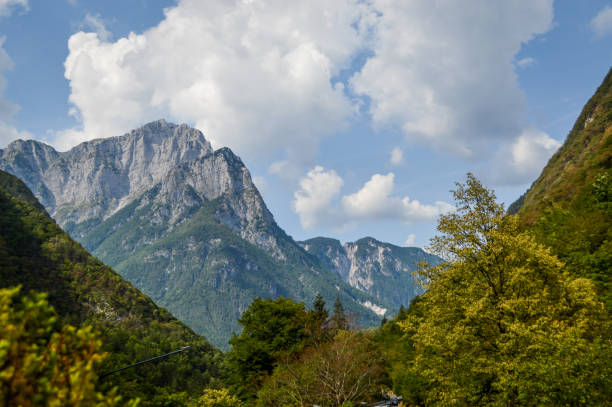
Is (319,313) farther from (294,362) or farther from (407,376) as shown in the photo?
(407,376)

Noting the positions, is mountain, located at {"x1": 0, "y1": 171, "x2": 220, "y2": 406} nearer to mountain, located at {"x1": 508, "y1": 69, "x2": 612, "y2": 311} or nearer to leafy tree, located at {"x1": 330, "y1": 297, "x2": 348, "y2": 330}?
leafy tree, located at {"x1": 330, "y1": 297, "x2": 348, "y2": 330}

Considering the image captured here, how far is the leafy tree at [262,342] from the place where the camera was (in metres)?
44.7

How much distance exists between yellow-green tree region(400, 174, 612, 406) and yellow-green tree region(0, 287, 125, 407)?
16.9 m

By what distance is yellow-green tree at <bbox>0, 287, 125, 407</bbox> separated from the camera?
473 cm

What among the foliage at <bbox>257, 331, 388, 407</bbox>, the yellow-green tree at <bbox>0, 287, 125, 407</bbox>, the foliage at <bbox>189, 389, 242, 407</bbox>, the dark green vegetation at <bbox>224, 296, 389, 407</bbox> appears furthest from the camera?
the foliage at <bbox>189, 389, 242, 407</bbox>

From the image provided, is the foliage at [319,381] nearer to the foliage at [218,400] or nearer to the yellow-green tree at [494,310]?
the foliage at [218,400]

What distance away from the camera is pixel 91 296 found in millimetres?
102438

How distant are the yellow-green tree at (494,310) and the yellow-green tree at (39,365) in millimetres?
16905

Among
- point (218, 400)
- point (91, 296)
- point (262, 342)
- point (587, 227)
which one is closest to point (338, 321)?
point (262, 342)

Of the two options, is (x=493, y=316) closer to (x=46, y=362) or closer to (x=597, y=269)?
(x=597, y=269)

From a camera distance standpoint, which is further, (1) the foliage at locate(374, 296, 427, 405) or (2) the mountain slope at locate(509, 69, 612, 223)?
(2) the mountain slope at locate(509, 69, 612, 223)

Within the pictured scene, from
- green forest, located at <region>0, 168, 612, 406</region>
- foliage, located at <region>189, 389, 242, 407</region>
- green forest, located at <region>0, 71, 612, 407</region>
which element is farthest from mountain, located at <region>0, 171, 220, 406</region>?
foliage, located at <region>189, 389, 242, 407</region>

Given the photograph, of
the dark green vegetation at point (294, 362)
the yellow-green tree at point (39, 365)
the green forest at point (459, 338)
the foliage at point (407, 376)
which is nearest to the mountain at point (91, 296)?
the green forest at point (459, 338)

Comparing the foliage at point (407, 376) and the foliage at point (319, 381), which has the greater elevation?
the foliage at point (319, 381)
